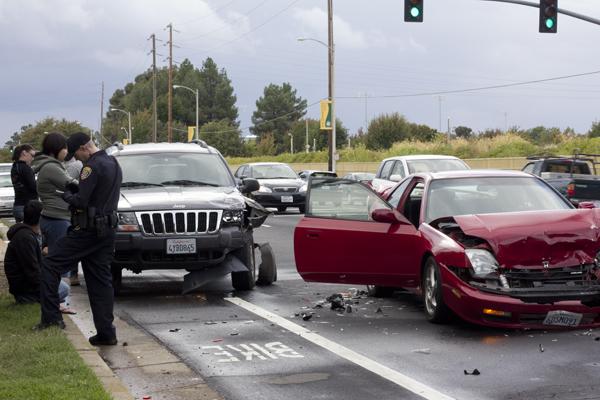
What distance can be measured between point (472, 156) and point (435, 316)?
152 feet

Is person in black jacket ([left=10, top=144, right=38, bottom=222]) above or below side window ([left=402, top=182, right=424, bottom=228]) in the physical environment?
above

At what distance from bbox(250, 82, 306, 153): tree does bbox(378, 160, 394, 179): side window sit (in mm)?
126202

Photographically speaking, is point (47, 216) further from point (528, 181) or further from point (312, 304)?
point (528, 181)

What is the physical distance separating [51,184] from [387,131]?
265 ft

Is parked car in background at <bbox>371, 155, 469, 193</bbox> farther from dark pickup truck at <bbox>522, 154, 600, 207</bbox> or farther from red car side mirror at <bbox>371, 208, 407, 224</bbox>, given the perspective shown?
red car side mirror at <bbox>371, 208, 407, 224</bbox>

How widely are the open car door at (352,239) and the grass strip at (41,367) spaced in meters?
2.92

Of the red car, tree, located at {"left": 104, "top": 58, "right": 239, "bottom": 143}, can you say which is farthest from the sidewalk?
tree, located at {"left": 104, "top": 58, "right": 239, "bottom": 143}

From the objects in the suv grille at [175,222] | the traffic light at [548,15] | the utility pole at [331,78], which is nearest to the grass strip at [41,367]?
the suv grille at [175,222]

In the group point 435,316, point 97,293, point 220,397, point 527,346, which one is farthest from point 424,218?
point 220,397

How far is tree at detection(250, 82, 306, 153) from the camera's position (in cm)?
15350

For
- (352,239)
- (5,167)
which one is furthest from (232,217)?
(5,167)

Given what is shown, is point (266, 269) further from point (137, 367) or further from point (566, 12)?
point (566, 12)

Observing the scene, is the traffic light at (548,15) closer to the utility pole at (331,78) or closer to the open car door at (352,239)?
the open car door at (352,239)

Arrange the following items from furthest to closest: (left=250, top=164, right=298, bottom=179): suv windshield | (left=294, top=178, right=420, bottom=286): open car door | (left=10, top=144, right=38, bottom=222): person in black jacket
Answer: (left=250, top=164, right=298, bottom=179): suv windshield → (left=10, top=144, right=38, bottom=222): person in black jacket → (left=294, top=178, right=420, bottom=286): open car door
